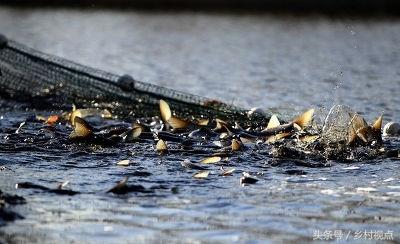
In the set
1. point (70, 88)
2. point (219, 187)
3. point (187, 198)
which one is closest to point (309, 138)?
point (219, 187)

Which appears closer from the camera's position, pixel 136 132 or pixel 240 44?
pixel 136 132

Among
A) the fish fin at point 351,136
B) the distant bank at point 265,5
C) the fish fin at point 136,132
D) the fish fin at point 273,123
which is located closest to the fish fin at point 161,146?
the fish fin at point 136,132

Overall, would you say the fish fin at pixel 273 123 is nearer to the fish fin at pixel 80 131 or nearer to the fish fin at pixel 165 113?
the fish fin at pixel 165 113

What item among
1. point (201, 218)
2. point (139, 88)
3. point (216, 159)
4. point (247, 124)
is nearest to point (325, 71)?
point (139, 88)

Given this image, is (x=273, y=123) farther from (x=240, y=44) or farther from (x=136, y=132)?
(x=240, y=44)

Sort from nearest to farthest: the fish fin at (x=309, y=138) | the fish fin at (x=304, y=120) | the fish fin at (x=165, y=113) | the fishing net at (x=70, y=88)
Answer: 1. the fish fin at (x=309, y=138)
2. the fish fin at (x=304, y=120)
3. the fish fin at (x=165, y=113)
4. the fishing net at (x=70, y=88)

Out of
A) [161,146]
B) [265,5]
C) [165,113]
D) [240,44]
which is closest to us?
[161,146]

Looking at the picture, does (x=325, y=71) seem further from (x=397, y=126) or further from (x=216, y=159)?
(x=216, y=159)

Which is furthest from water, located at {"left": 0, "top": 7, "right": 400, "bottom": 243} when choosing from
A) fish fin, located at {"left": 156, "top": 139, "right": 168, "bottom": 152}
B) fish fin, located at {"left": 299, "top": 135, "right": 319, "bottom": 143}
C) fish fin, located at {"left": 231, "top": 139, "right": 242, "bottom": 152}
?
fish fin, located at {"left": 299, "top": 135, "right": 319, "bottom": 143}
